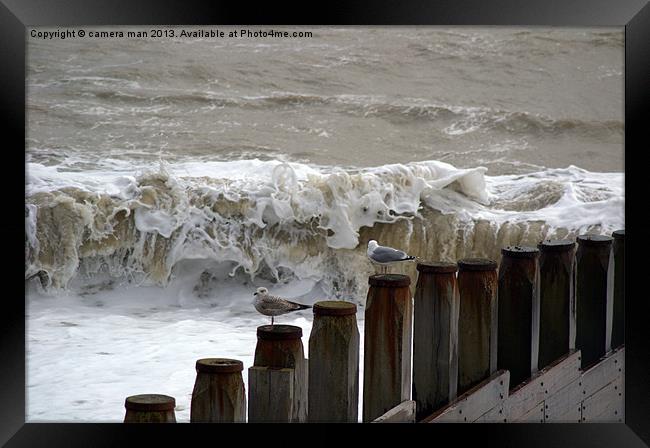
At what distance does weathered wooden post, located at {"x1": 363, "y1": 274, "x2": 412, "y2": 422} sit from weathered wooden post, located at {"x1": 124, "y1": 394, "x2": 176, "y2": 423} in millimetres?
715

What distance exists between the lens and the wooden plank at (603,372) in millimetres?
4066

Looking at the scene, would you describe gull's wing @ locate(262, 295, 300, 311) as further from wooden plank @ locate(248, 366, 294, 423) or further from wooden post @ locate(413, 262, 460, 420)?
wooden plank @ locate(248, 366, 294, 423)

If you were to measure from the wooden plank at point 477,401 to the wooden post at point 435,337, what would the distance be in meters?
0.04

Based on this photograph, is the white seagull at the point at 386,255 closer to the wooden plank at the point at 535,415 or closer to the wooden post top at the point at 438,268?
the wooden plank at the point at 535,415

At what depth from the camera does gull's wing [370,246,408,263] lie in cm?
460

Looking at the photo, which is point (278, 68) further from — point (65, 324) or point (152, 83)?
point (65, 324)

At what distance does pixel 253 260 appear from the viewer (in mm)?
7270

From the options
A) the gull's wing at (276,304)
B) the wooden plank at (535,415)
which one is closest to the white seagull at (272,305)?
the gull's wing at (276,304)

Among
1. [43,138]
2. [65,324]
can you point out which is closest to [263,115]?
[43,138]

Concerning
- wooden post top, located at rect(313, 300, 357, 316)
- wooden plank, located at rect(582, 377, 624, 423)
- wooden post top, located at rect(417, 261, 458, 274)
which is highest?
wooden post top, located at rect(417, 261, 458, 274)

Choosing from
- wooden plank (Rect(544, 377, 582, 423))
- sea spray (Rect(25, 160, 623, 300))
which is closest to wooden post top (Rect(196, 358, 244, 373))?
wooden plank (Rect(544, 377, 582, 423))

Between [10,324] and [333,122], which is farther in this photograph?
[333,122]

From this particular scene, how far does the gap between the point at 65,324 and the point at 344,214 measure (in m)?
2.21

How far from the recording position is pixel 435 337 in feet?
11.1
